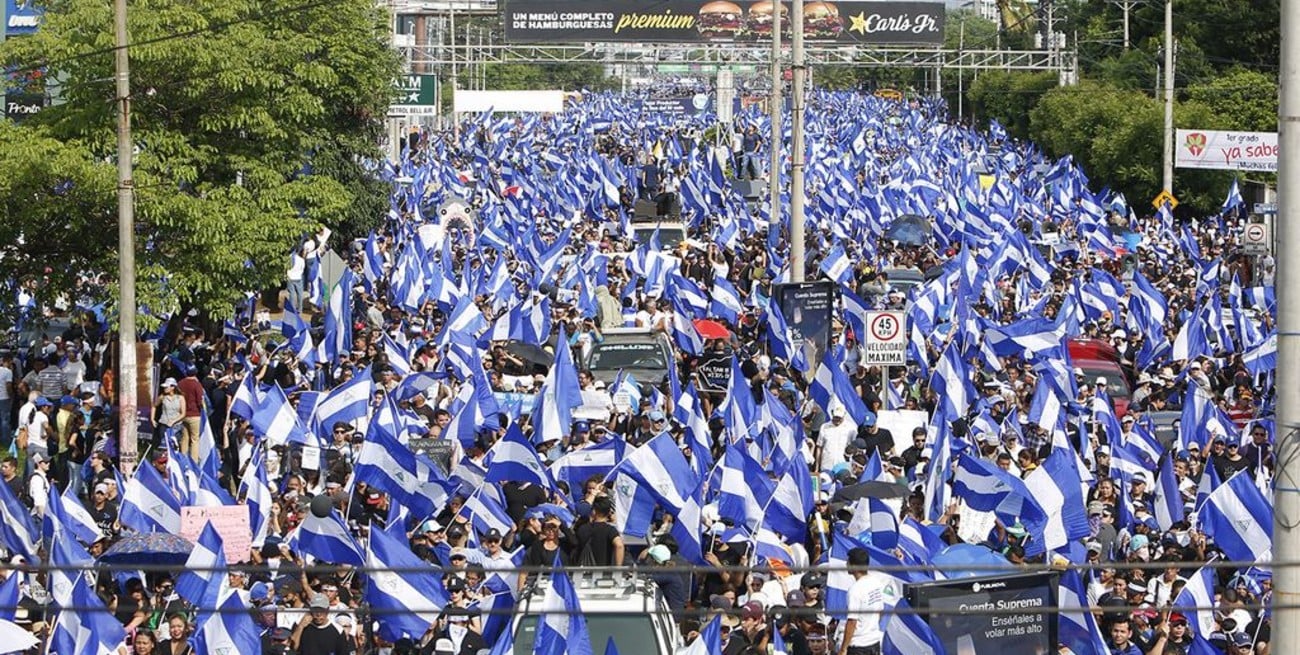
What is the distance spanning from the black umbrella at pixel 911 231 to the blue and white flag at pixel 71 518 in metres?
24.0

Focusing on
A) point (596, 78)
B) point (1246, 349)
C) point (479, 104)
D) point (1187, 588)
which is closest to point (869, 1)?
point (479, 104)

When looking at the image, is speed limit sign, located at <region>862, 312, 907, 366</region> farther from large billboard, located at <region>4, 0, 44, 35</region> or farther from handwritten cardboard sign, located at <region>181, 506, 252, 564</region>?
large billboard, located at <region>4, 0, 44, 35</region>

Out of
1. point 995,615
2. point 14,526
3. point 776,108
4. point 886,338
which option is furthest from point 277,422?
point 776,108

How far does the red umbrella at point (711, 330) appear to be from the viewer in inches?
1016

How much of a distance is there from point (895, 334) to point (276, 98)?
7.41 m

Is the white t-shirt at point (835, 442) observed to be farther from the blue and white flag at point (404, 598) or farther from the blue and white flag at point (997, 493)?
the blue and white flag at point (404, 598)

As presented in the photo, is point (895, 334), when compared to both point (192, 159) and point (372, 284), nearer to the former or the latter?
point (192, 159)

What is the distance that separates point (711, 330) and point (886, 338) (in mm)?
4328

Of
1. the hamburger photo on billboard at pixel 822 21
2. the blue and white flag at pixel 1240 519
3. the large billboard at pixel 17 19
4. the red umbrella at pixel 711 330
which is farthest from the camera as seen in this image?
the hamburger photo on billboard at pixel 822 21

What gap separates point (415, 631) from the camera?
1319 cm

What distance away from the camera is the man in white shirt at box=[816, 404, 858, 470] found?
1888 cm

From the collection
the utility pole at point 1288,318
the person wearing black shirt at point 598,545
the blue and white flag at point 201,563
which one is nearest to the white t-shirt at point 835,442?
the person wearing black shirt at point 598,545

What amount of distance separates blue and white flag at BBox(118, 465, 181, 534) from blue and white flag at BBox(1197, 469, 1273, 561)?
665cm

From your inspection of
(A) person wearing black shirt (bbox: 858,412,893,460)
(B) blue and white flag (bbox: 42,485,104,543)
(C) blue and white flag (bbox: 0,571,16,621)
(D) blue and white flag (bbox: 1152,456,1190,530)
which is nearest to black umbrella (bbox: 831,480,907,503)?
(D) blue and white flag (bbox: 1152,456,1190,530)
